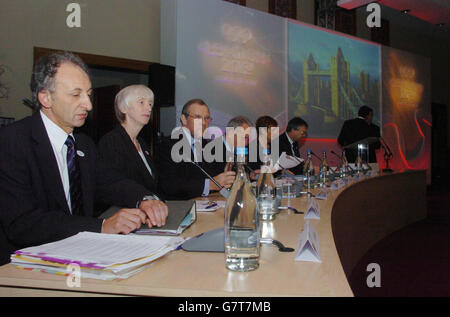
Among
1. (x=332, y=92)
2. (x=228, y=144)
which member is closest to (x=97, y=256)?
(x=228, y=144)

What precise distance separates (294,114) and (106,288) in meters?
5.53

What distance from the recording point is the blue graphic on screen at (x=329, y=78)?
607 cm

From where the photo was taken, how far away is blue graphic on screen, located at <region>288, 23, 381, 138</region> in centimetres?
607

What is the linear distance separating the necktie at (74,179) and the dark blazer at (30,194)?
2.0 inches

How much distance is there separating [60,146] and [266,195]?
84 centimetres

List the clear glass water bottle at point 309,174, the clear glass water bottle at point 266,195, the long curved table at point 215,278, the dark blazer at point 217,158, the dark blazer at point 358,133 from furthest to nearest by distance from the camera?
the dark blazer at point 358,133 → the dark blazer at point 217,158 → the clear glass water bottle at point 309,174 → the clear glass water bottle at point 266,195 → the long curved table at point 215,278

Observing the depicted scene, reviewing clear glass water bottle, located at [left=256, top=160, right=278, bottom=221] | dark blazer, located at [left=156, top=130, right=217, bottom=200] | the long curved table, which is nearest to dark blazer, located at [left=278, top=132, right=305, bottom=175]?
dark blazer, located at [left=156, top=130, right=217, bottom=200]

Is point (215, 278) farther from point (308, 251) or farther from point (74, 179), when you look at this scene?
point (74, 179)

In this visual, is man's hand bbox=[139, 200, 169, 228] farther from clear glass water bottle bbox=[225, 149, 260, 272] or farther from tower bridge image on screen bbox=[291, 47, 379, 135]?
tower bridge image on screen bbox=[291, 47, 379, 135]

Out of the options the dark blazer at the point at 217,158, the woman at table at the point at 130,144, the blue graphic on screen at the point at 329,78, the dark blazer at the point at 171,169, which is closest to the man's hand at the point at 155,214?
the woman at table at the point at 130,144

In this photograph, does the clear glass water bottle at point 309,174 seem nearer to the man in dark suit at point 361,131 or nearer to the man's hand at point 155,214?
the man's hand at point 155,214

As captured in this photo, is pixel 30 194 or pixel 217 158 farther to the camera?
pixel 217 158

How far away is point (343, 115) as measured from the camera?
6930mm

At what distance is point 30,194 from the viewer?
3.85 feet
